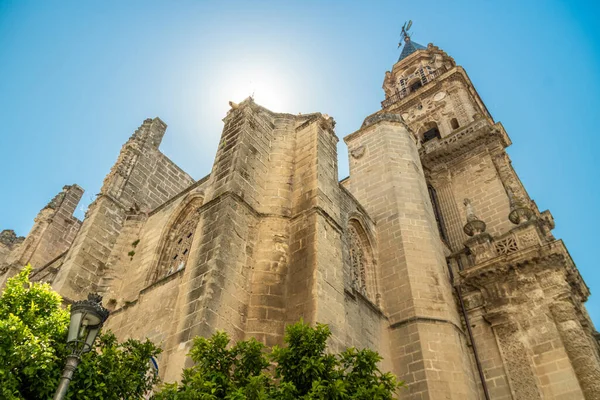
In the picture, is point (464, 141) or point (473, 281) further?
point (464, 141)

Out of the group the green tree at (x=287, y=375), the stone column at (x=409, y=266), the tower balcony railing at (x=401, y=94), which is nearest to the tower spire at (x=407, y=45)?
the tower balcony railing at (x=401, y=94)

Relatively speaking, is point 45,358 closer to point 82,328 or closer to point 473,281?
point 82,328

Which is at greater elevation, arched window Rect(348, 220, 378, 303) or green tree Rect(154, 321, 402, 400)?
arched window Rect(348, 220, 378, 303)

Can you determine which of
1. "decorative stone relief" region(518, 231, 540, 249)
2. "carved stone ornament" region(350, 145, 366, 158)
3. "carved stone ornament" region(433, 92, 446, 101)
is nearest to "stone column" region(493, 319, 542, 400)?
"decorative stone relief" region(518, 231, 540, 249)

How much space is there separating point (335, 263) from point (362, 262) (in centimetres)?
444

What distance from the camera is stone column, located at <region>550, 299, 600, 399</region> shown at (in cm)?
914

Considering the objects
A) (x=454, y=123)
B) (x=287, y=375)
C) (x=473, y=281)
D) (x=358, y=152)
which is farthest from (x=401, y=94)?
(x=287, y=375)

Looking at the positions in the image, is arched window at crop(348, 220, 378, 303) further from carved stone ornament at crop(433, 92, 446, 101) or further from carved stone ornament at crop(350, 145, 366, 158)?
carved stone ornament at crop(433, 92, 446, 101)

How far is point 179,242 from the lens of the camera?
38.7ft

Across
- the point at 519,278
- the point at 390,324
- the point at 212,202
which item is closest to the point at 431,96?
the point at 519,278

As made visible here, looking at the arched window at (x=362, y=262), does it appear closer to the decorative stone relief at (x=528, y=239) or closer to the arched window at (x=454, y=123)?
the decorative stone relief at (x=528, y=239)

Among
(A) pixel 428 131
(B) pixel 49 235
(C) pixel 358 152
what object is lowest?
(B) pixel 49 235

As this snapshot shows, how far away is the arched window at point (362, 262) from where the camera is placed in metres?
11.6

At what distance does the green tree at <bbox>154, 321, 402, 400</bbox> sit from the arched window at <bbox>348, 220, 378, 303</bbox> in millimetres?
5934
